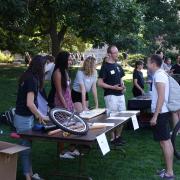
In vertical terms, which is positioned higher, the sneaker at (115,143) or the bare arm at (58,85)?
the bare arm at (58,85)

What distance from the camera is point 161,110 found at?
20.1 ft

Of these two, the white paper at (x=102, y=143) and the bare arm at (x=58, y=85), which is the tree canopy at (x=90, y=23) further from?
the white paper at (x=102, y=143)

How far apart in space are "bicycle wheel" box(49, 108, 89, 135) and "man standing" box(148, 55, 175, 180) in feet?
3.67

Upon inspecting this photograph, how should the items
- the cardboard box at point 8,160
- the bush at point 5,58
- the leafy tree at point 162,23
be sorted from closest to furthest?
the cardboard box at point 8,160, the leafy tree at point 162,23, the bush at point 5,58

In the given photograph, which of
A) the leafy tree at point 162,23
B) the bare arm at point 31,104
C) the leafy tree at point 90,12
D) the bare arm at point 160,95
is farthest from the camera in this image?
the leafy tree at point 162,23

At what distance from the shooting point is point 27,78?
5602mm

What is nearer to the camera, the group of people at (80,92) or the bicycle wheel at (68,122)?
the bicycle wheel at (68,122)

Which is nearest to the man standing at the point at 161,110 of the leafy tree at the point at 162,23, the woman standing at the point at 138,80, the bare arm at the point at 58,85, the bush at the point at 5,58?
the bare arm at the point at 58,85

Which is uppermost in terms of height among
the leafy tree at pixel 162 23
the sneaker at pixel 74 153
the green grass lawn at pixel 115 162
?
the leafy tree at pixel 162 23

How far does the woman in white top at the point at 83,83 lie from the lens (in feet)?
25.3

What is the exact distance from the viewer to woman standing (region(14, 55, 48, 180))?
5.54 metres

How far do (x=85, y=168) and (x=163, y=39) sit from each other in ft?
80.4

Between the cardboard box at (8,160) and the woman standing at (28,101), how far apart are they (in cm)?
44

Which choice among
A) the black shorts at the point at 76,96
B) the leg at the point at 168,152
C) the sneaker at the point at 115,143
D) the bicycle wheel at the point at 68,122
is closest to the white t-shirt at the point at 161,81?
the leg at the point at 168,152
